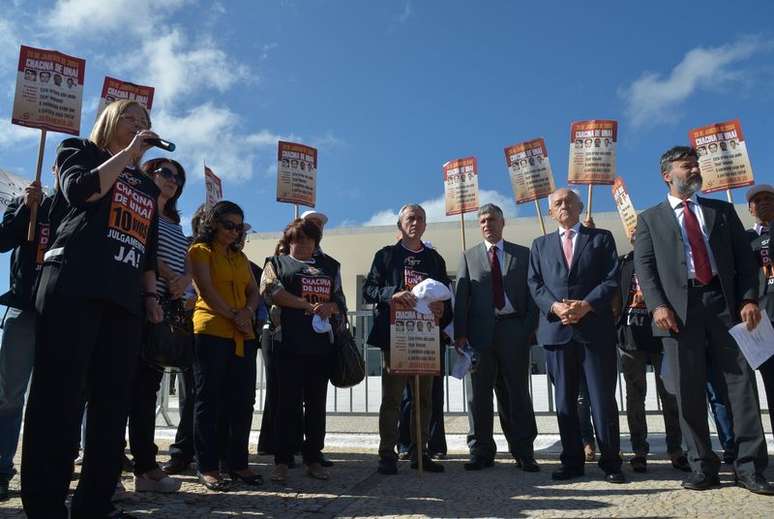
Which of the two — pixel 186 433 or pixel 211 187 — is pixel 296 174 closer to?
pixel 211 187

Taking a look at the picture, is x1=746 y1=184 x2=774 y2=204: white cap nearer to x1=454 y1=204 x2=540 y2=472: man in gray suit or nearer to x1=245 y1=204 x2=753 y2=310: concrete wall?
x1=454 y1=204 x2=540 y2=472: man in gray suit

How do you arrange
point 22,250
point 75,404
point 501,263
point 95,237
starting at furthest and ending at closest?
point 501,263 < point 22,250 < point 95,237 < point 75,404

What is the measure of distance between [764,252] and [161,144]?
424cm

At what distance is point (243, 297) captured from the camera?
13.6 feet

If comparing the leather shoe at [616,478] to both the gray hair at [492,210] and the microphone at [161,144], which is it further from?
the microphone at [161,144]

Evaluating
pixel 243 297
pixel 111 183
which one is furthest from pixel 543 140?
pixel 111 183

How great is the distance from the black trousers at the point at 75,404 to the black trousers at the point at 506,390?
8.73 ft

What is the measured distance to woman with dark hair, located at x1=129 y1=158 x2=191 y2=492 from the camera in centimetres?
369

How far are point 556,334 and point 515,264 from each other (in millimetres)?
828

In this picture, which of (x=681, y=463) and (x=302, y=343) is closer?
(x=302, y=343)

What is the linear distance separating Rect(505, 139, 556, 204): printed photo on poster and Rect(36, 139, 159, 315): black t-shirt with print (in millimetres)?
5034

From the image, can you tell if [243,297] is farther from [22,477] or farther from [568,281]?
[568,281]

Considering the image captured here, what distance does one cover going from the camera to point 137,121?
10.2 feet

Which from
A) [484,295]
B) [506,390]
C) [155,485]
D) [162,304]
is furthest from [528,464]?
[162,304]
